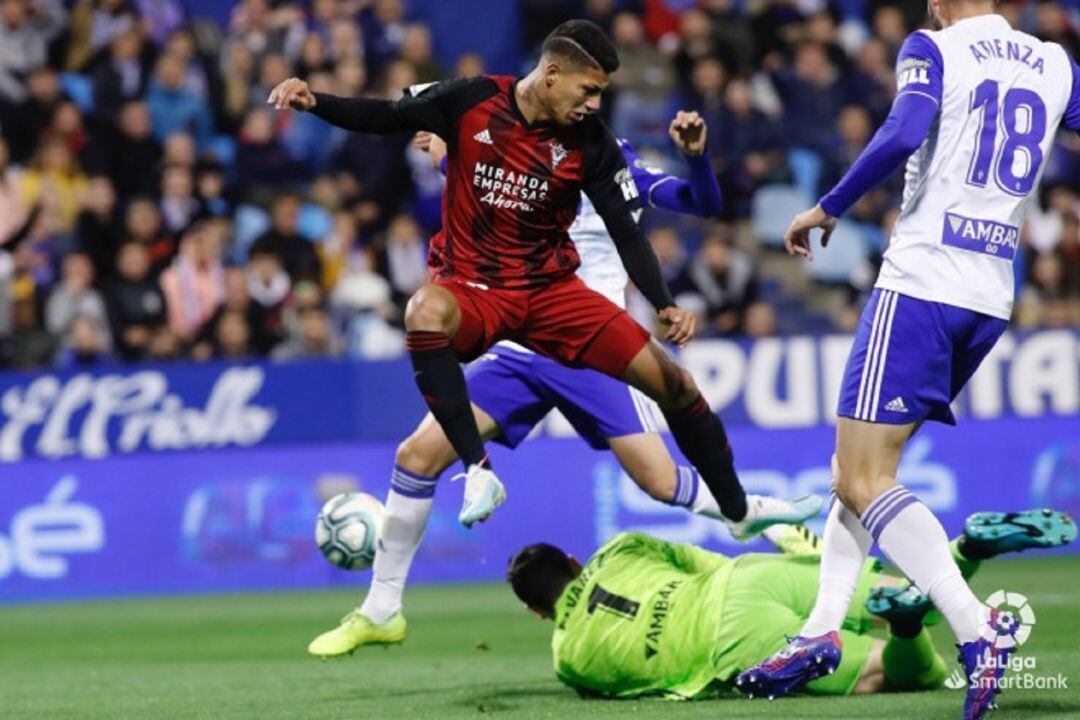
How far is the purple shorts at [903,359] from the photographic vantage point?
6.55 meters

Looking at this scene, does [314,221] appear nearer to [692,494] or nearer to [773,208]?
[773,208]

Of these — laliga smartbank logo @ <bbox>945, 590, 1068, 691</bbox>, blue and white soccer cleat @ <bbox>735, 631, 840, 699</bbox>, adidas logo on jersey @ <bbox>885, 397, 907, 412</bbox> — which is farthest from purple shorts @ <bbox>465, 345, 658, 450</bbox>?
adidas logo on jersey @ <bbox>885, 397, 907, 412</bbox>

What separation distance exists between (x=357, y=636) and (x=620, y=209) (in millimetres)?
2075

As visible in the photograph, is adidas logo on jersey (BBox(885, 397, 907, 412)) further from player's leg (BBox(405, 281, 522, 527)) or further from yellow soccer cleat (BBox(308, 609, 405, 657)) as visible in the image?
yellow soccer cleat (BBox(308, 609, 405, 657))

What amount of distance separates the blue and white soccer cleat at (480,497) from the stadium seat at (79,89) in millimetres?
10857

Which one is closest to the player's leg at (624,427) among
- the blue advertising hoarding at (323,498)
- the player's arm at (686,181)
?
the player's arm at (686,181)

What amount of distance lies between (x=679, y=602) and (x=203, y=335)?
8.76 metres

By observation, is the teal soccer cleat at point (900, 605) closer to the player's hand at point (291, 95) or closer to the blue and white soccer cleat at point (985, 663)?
the blue and white soccer cleat at point (985, 663)

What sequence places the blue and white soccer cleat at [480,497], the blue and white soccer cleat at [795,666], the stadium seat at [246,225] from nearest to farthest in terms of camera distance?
the blue and white soccer cleat at [795,666], the blue and white soccer cleat at [480,497], the stadium seat at [246,225]

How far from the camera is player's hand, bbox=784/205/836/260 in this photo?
6.63 m

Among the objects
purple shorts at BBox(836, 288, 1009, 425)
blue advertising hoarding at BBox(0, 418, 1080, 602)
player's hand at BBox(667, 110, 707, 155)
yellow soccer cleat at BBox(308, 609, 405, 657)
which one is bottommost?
blue advertising hoarding at BBox(0, 418, 1080, 602)

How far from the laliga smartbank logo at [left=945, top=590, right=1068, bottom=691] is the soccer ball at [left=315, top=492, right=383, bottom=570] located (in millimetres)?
2480

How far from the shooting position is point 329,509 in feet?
29.0

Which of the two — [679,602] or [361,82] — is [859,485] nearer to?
[679,602]
